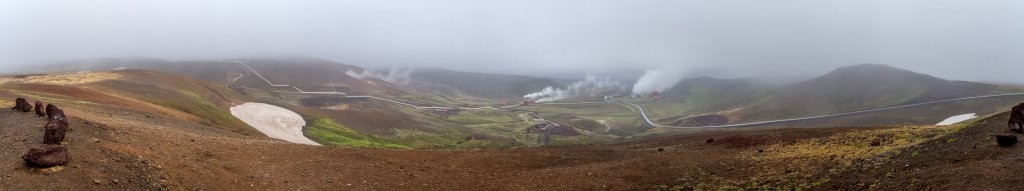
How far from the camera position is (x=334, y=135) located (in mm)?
86062

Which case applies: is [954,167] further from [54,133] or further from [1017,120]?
[54,133]

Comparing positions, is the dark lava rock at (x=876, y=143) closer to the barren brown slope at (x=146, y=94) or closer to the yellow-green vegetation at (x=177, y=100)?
the barren brown slope at (x=146, y=94)

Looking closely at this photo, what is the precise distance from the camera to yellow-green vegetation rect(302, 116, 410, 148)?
80.0 meters

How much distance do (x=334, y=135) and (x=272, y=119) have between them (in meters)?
9.64

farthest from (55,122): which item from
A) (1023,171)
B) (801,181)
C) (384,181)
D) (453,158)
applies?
(1023,171)

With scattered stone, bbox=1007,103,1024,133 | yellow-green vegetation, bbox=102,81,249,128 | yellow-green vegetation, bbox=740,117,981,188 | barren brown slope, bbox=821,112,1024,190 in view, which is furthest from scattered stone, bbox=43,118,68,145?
yellow-green vegetation, bbox=102,81,249,128

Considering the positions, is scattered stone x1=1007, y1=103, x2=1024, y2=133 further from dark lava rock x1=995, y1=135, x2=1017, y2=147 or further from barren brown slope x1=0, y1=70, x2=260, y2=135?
barren brown slope x1=0, y1=70, x2=260, y2=135

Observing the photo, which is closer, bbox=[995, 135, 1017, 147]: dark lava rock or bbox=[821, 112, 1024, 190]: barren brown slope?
bbox=[821, 112, 1024, 190]: barren brown slope

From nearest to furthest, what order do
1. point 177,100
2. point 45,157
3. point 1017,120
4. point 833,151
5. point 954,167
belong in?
point 45,157 → point 954,167 → point 1017,120 → point 833,151 → point 177,100

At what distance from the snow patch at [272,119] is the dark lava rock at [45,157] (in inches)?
2132

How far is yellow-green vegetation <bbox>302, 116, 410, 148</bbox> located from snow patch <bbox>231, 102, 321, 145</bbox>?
60.7 inches

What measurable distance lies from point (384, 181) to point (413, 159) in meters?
7.05

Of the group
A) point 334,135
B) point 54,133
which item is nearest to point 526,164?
point 54,133

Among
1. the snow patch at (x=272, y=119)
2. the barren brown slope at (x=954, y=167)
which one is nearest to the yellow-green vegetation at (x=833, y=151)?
the barren brown slope at (x=954, y=167)
